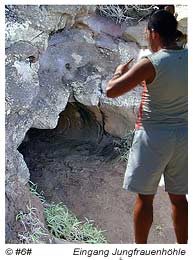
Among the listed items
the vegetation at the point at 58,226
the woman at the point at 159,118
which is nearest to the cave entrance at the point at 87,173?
the vegetation at the point at 58,226

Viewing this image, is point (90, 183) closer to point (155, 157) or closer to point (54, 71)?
point (54, 71)

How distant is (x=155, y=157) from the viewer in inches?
98.9

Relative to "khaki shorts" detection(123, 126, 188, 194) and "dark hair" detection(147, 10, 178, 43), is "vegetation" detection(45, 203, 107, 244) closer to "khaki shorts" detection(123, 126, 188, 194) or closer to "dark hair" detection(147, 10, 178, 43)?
"khaki shorts" detection(123, 126, 188, 194)

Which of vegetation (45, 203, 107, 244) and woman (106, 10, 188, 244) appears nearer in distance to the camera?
woman (106, 10, 188, 244)

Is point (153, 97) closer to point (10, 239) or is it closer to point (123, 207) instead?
point (10, 239)

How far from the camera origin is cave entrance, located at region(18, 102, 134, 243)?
3742 mm

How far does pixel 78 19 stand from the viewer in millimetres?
3881

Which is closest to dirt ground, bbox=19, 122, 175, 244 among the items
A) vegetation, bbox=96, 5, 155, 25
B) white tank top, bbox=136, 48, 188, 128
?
vegetation, bbox=96, 5, 155, 25

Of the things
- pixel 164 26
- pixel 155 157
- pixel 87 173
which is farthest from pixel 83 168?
pixel 164 26

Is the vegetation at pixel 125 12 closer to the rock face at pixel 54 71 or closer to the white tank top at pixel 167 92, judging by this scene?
the rock face at pixel 54 71

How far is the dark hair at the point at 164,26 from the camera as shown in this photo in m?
2.46

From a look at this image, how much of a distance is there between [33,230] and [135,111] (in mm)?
1452

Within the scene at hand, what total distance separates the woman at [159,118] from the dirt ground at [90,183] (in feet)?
3.43
